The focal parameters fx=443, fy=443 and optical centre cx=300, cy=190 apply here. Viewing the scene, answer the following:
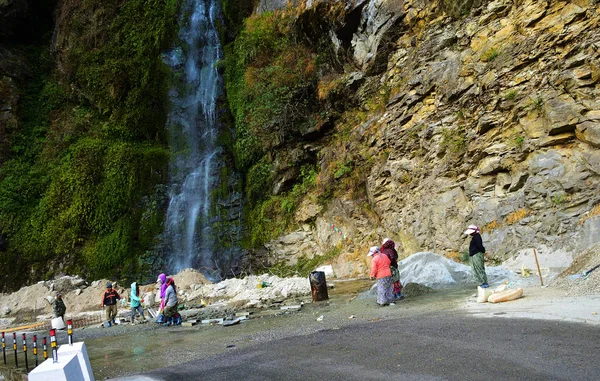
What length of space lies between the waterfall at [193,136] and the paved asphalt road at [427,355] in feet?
55.7

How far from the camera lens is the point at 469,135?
15.2 m

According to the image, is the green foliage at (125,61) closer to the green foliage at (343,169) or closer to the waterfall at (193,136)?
the waterfall at (193,136)

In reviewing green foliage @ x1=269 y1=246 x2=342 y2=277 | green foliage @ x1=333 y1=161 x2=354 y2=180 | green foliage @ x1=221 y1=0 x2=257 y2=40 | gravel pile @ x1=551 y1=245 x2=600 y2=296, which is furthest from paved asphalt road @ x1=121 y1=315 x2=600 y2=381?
green foliage @ x1=221 y1=0 x2=257 y2=40

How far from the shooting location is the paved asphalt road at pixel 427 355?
178 inches

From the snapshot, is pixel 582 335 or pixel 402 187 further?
pixel 402 187

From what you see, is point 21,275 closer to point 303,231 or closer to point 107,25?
point 303,231

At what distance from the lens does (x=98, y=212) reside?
83.4 feet

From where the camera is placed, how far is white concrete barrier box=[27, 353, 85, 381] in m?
4.60

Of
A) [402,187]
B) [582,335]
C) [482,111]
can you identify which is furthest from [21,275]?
[582,335]

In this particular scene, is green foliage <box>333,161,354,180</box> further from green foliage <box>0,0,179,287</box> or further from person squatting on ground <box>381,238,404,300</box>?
green foliage <box>0,0,179,287</box>

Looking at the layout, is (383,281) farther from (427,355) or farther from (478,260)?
(427,355)

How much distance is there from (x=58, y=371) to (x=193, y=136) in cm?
2342

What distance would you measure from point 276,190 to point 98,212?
1069 cm

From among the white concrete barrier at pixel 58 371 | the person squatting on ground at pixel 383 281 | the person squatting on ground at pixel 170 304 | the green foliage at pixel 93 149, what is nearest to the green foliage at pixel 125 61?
the green foliage at pixel 93 149
